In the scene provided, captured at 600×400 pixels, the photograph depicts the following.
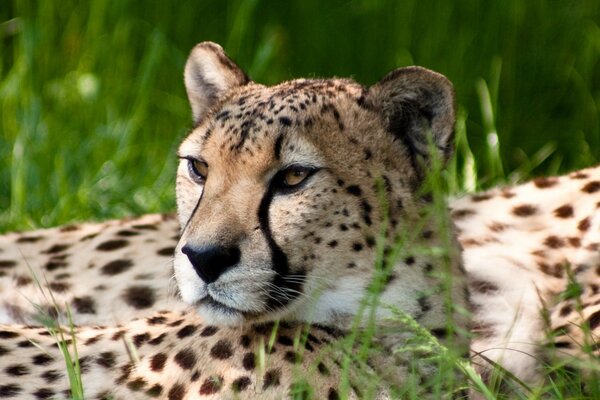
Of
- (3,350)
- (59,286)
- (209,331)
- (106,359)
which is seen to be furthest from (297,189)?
(59,286)

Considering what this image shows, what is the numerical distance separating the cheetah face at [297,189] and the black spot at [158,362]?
0.23 m

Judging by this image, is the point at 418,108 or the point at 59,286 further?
the point at 59,286

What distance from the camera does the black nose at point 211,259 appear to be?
2.76 metres

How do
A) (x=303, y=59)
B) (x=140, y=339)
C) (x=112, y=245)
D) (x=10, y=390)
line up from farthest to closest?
(x=303, y=59), (x=112, y=245), (x=140, y=339), (x=10, y=390)

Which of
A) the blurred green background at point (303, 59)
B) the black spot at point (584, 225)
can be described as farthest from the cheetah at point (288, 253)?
the blurred green background at point (303, 59)

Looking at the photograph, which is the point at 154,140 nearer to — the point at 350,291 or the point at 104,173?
the point at 104,173

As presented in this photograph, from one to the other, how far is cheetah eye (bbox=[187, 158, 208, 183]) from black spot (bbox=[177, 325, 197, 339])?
0.34m

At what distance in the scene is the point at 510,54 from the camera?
5.65m

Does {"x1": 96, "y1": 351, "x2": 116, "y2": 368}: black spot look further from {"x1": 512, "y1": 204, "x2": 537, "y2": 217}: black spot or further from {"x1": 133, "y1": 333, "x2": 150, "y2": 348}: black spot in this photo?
{"x1": 512, "y1": 204, "x2": 537, "y2": 217}: black spot

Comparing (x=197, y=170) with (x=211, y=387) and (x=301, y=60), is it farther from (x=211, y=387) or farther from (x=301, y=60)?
(x=301, y=60)

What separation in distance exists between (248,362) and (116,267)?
118cm

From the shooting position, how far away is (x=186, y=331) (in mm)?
3117

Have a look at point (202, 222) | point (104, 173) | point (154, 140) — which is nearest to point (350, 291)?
point (202, 222)

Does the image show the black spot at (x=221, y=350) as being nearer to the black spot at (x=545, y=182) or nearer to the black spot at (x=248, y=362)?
the black spot at (x=248, y=362)
